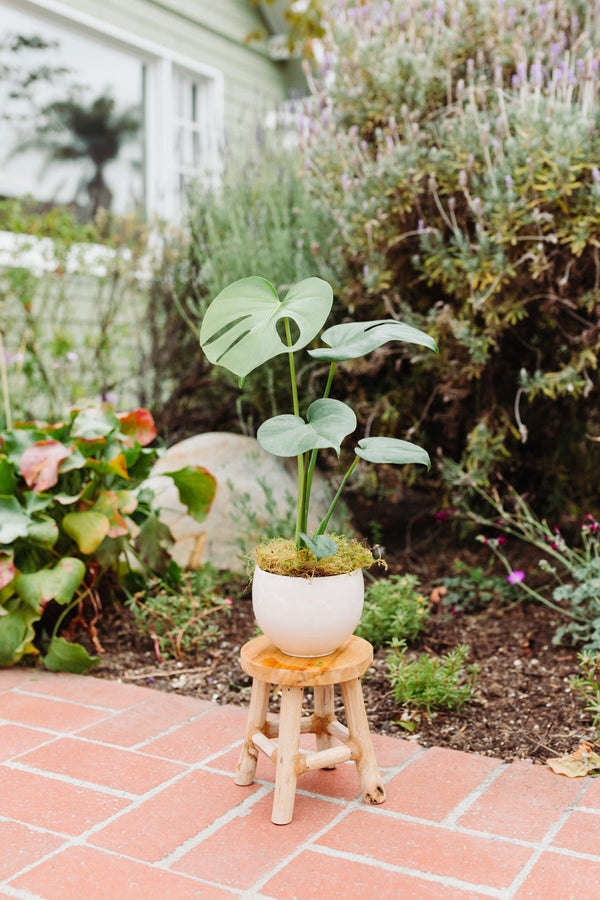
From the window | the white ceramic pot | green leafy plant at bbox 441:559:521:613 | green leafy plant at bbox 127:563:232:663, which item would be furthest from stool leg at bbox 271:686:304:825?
the window

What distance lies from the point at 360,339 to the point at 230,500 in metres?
1.93

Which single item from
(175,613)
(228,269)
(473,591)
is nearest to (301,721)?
(175,613)

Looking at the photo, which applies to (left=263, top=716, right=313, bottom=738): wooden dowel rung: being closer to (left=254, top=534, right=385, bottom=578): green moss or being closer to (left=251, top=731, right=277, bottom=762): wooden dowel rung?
(left=251, top=731, right=277, bottom=762): wooden dowel rung

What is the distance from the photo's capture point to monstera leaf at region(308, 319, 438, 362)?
169 centimetres

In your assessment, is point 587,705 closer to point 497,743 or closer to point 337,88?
point 497,743

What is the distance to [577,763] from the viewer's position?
199cm

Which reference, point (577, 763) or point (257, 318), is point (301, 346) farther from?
point (577, 763)

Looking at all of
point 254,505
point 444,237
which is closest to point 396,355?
point 444,237

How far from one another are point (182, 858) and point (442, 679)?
3.08 ft

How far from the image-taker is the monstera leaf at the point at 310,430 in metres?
1.61

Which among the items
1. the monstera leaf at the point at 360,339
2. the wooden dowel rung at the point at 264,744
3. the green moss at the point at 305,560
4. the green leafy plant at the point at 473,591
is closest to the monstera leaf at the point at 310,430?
the monstera leaf at the point at 360,339

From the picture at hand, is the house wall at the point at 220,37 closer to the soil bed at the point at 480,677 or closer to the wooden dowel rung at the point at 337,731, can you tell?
the soil bed at the point at 480,677

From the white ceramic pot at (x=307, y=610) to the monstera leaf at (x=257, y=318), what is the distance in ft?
1.55

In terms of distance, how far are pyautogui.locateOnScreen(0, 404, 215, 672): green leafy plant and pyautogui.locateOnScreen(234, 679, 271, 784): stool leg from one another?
0.87 metres
